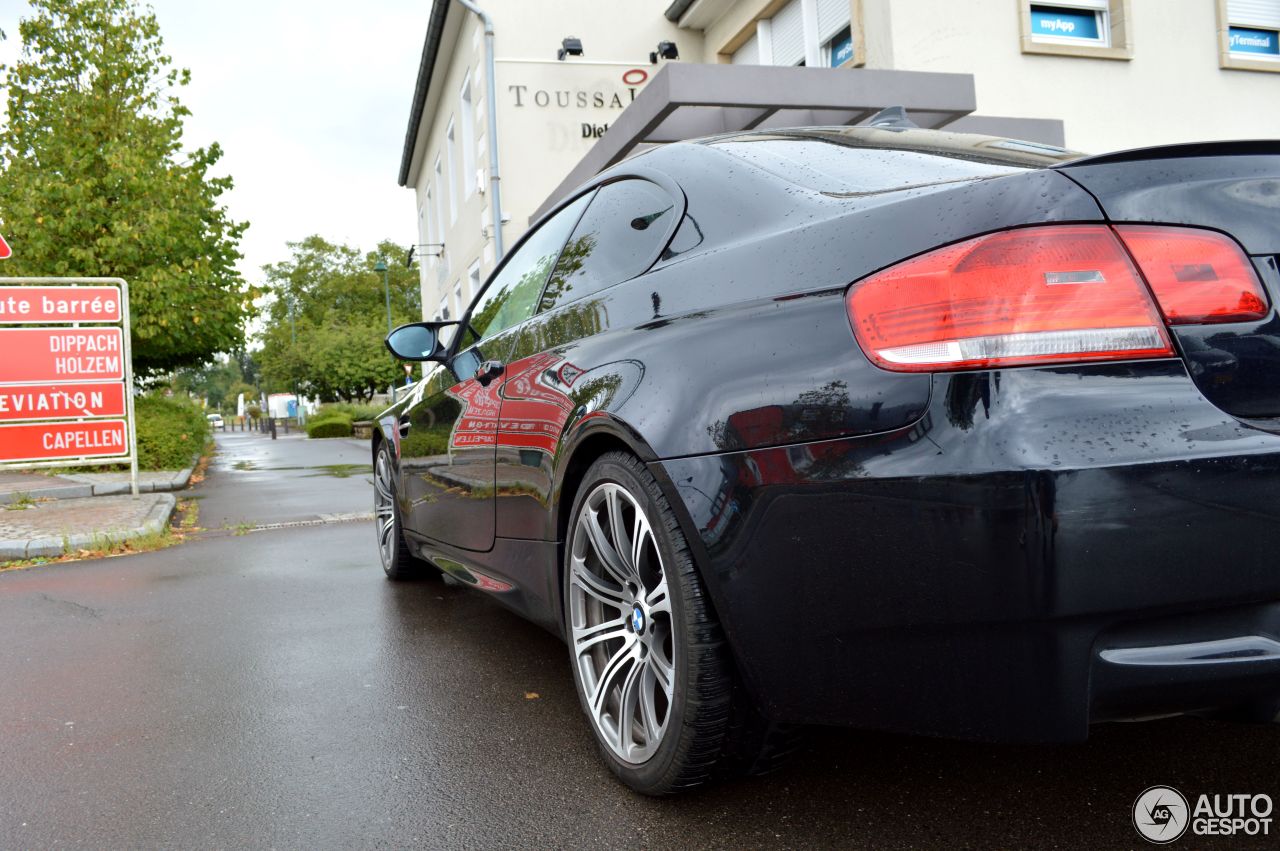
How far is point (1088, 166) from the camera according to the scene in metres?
1.72

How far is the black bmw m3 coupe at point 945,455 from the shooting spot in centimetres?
156

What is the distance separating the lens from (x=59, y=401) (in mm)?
10273

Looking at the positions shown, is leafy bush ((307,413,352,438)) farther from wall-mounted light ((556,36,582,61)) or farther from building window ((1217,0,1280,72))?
building window ((1217,0,1280,72))

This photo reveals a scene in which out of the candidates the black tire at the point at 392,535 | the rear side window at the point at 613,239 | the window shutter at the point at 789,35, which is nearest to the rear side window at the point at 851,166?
the rear side window at the point at 613,239

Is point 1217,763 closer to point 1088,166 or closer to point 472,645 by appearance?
point 1088,166

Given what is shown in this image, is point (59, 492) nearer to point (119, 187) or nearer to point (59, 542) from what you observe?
point (59, 542)

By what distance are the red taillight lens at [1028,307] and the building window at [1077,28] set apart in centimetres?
1057

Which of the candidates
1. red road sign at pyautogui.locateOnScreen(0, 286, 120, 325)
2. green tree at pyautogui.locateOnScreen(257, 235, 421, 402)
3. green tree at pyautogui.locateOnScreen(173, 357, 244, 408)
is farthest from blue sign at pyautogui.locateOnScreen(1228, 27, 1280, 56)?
green tree at pyautogui.locateOnScreen(173, 357, 244, 408)

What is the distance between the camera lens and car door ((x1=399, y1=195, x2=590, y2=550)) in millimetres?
3361

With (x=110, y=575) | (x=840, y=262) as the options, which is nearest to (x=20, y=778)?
(x=840, y=262)

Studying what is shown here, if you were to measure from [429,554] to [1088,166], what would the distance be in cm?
324

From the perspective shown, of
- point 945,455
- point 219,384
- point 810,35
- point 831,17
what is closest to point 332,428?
point 810,35

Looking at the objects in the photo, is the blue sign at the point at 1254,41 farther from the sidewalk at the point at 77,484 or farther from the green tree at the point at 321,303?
the green tree at the point at 321,303

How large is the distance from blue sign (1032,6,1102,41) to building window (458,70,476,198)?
11.6m
